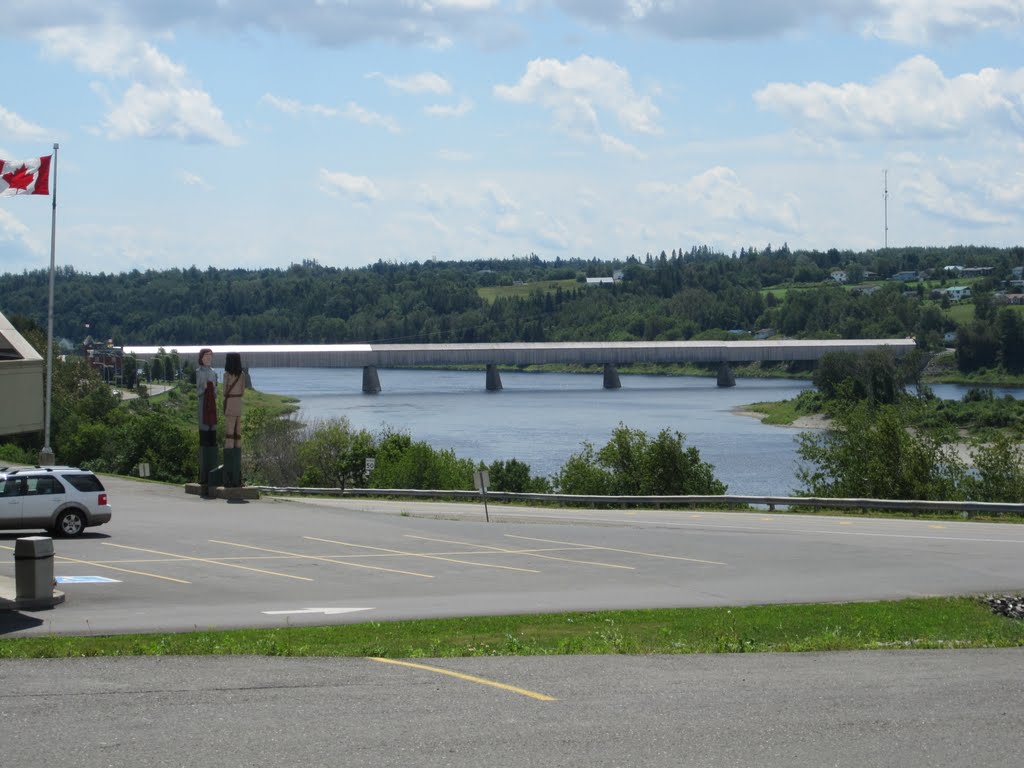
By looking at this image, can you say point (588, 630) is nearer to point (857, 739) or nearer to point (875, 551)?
point (857, 739)

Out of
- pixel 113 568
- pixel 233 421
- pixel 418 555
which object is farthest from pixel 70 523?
pixel 233 421

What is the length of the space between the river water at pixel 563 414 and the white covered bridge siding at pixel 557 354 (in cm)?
352

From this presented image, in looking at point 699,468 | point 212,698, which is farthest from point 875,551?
point 699,468

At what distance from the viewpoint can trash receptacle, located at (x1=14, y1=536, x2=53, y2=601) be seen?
65.1 ft

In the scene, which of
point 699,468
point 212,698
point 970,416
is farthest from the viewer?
point 970,416

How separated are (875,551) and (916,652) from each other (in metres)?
14.6

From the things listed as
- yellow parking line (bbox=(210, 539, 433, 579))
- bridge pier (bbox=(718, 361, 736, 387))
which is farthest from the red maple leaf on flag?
bridge pier (bbox=(718, 361, 736, 387))

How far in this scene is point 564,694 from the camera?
1287cm

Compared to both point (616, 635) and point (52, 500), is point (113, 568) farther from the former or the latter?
point (616, 635)

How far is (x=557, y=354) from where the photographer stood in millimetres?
162250

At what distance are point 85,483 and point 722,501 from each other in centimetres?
2223

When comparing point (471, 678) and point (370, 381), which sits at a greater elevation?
point (370, 381)

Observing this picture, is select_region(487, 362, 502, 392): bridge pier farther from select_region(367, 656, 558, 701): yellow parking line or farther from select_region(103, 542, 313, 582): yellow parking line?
select_region(367, 656, 558, 701): yellow parking line

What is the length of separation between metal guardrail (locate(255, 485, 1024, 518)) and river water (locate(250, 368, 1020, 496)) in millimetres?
21640
